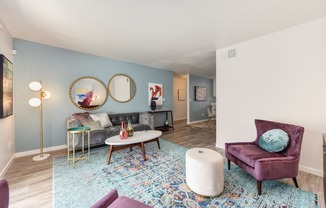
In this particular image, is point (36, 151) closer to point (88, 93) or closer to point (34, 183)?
point (34, 183)

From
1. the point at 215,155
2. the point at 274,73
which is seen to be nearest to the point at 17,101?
the point at 215,155

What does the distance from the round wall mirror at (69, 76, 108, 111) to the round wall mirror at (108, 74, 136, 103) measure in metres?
0.28

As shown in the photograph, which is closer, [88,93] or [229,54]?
[229,54]

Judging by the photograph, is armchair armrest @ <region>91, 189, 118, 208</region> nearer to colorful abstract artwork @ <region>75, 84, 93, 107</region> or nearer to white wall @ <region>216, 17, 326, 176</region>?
white wall @ <region>216, 17, 326, 176</region>

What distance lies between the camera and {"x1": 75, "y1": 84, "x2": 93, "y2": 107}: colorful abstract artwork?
3822 millimetres

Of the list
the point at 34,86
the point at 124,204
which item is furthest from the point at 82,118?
the point at 124,204

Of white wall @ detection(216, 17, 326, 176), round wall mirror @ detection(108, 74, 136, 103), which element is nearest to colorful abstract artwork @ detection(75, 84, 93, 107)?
round wall mirror @ detection(108, 74, 136, 103)

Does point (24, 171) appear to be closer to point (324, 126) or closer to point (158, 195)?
point (158, 195)

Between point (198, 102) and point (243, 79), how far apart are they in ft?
14.4

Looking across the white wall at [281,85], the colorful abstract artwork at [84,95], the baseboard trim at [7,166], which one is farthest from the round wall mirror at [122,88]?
the white wall at [281,85]

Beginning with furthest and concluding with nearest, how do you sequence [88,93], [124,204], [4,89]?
[88,93]
[4,89]
[124,204]

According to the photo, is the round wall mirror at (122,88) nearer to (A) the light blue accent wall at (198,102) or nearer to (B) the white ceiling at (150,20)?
(B) the white ceiling at (150,20)

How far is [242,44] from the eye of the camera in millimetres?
3117

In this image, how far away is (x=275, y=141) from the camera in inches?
80.7
